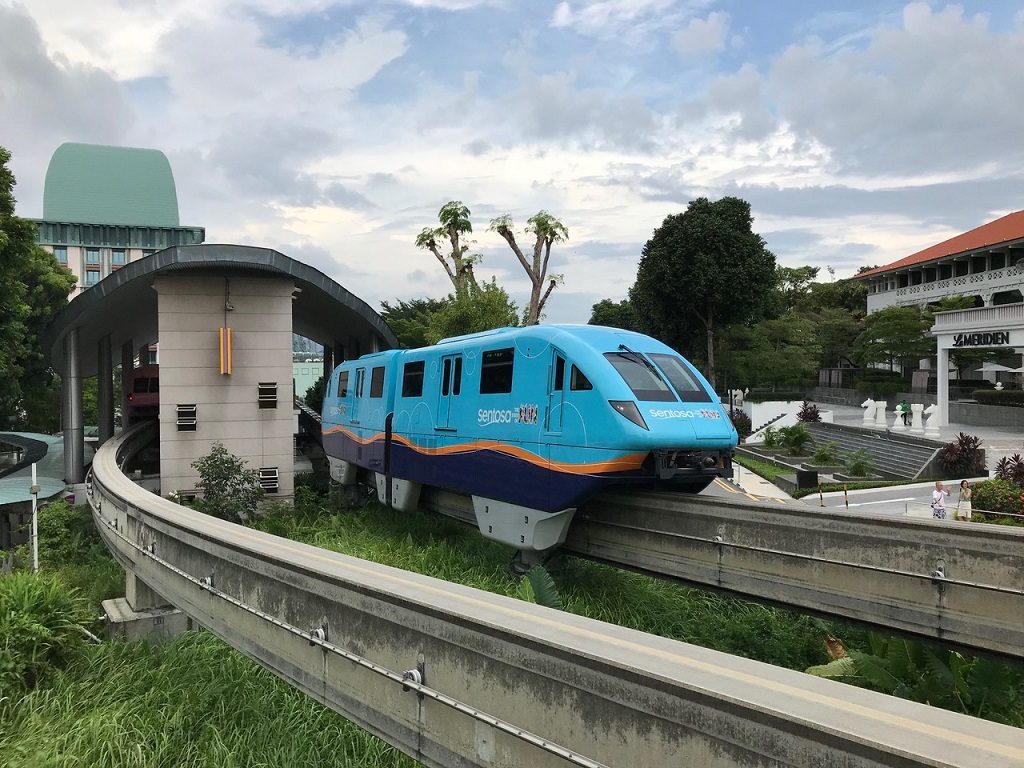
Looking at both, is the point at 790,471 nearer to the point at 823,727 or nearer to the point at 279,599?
the point at 279,599

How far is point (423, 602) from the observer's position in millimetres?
5227

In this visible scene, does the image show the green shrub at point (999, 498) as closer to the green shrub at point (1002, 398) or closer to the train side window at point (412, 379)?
the train side window at point (412, 379)

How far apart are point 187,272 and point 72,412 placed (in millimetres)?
8546

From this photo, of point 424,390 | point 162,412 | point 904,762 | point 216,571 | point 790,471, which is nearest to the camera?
point 904,762

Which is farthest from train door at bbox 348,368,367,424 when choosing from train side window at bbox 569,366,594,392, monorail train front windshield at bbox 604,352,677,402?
monorail train front windshield at bbox 604,352,677,402

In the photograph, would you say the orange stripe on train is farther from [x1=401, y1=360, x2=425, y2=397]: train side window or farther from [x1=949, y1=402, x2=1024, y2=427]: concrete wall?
[x1=949, y1=402, x2=1024, y2=427]: concrete wall

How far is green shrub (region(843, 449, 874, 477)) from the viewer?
2617 centimetres

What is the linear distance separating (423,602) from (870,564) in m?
5.66

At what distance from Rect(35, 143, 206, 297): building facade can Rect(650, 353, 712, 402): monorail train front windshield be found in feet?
255

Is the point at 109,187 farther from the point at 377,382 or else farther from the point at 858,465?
the point at 858,465

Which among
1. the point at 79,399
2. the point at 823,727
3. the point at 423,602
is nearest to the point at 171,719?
the point at 423,602

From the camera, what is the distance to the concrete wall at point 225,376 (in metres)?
20.5

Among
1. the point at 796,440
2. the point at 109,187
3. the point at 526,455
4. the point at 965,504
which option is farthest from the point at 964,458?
the point at 109,187

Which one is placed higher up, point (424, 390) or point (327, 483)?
point (424, 390)
